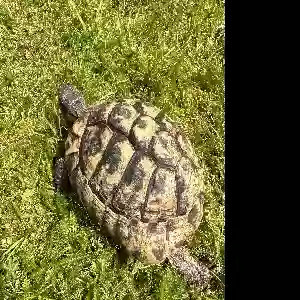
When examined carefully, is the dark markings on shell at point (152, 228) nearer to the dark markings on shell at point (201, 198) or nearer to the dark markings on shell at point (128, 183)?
the dark markings on shell at point (128, 183)

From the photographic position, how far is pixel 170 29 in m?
2.94

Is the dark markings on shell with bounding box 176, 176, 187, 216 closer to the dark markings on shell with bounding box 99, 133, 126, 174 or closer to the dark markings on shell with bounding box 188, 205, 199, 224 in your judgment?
the dark markings on shell with bounding box 188, 205, 199, 224

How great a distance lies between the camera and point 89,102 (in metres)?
2.75

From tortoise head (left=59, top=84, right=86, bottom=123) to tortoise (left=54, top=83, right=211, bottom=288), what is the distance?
0.38 feet

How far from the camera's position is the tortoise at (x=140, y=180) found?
88.7 inches

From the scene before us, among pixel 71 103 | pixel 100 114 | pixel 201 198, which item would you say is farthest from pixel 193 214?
pixel 71 103

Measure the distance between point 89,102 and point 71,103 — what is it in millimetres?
146

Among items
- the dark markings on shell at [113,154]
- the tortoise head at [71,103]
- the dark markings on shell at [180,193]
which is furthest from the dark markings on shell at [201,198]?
the tortoise head at [71,103]

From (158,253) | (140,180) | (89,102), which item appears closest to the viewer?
(140,180)

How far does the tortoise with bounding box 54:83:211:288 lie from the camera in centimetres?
225

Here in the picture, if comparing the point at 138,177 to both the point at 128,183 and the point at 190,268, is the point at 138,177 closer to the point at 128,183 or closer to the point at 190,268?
the point at 128,183
